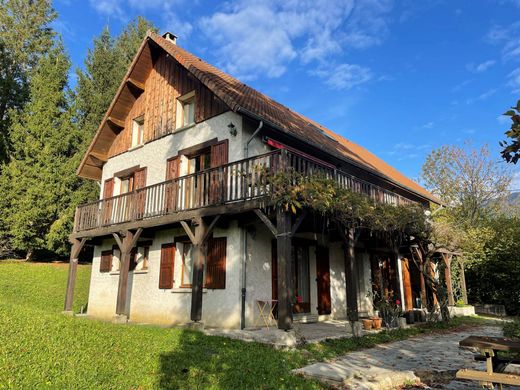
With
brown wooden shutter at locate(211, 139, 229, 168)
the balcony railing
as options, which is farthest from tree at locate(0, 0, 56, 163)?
brown wooden shutter at locate(211, 139, 229, 168)

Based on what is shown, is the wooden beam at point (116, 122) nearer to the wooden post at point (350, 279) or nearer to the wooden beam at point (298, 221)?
the wooden beam at point (298, 221)

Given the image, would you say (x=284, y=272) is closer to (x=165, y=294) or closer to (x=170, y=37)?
(x=165, y=294)

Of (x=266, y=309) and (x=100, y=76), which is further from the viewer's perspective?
(x=100, y=76)

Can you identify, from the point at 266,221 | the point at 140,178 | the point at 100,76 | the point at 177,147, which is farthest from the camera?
the point at 100,76

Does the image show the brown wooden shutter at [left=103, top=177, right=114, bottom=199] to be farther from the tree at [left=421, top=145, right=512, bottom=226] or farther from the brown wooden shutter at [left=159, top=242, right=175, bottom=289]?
the tree at [left=421, top=145, right=512, bottom=226]

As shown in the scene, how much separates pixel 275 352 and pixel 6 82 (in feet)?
85.2

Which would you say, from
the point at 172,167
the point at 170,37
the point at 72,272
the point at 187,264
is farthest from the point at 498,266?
the point at 72,272

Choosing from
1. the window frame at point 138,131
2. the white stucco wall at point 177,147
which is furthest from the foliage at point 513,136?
the window frame at point 138,131

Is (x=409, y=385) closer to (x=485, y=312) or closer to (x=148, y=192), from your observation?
(x=148, y=192)

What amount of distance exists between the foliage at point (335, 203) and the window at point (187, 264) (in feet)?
16.4

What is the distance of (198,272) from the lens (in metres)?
10.2

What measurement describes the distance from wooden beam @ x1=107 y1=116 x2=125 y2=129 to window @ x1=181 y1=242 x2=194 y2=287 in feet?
22.7

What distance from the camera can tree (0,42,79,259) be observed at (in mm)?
19984

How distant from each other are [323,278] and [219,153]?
5.58 meters
